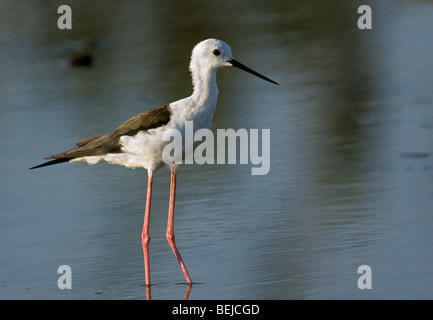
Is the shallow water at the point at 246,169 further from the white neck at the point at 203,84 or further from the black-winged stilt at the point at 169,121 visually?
the white neck at the point at 203,84

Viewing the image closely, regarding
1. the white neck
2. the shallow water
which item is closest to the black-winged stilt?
the white neck

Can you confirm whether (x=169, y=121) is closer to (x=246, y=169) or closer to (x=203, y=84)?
(x=203, y=84)

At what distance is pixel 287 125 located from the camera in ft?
30.2

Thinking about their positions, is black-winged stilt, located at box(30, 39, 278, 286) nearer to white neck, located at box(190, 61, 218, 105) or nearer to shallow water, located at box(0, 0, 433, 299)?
white neck, located at box(190, 61, 218, 105)

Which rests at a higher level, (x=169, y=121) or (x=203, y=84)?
(x=203, y=84)

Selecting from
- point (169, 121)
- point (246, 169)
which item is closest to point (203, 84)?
point (169, 121)

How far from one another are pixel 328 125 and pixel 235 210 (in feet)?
7.59

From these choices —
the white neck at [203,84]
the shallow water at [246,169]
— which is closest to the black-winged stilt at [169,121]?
the white neck at [203,84]

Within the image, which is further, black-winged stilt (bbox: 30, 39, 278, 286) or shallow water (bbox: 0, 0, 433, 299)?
black-winged stilt (bbox: 30, 39, 278, 286)

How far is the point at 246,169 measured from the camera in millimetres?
8211

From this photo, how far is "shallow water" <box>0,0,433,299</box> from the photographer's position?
19.8ft

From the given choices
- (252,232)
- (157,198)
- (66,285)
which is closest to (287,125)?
(157,198)

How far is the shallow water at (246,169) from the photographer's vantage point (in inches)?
237

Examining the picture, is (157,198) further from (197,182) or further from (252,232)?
(252,232)
